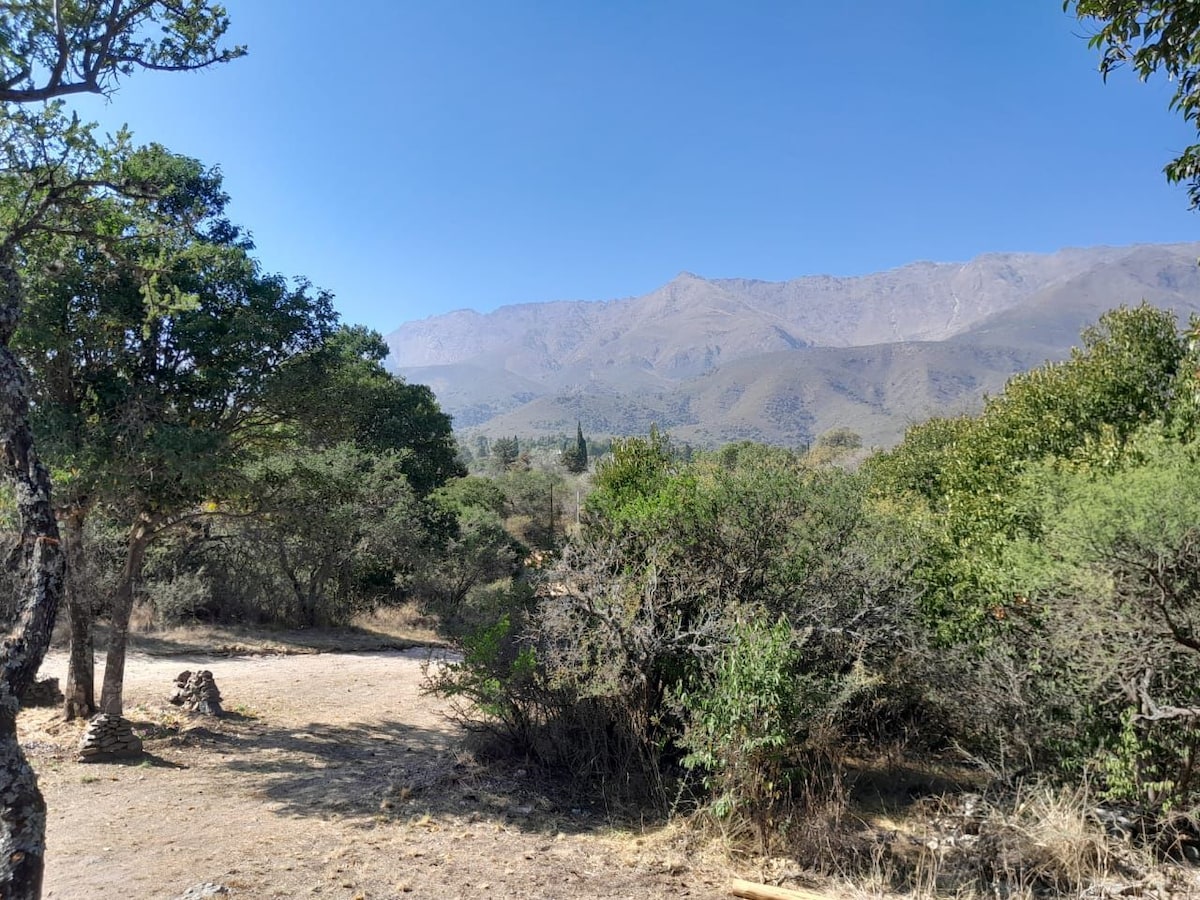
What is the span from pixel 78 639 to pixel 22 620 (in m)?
7.35

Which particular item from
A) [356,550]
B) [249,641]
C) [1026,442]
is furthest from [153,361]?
[356,550]

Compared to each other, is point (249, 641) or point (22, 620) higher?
point (22, 620)

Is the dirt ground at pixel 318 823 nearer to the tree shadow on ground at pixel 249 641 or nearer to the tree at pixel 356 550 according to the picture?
the tree shadow on ground at pixel 249 641

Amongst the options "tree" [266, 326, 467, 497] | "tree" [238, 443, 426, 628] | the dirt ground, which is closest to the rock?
the dirt ground

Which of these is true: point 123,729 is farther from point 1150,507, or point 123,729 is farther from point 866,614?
point 1150,507

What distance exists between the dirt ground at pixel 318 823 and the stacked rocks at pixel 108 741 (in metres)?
0.18

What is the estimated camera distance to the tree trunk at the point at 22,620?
2.74 meters

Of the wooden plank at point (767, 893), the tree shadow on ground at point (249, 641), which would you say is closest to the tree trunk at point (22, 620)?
the wooden plank at point (767, 893)

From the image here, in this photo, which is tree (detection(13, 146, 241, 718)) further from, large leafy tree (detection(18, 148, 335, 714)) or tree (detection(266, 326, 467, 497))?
tree (detection(266, 326, 467, 497))

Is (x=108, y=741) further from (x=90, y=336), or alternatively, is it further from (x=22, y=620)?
(x=22, y=620)

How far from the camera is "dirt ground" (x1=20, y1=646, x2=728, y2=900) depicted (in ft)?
15.9

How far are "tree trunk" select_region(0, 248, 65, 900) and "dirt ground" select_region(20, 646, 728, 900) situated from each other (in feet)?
6.77

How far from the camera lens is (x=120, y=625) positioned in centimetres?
866

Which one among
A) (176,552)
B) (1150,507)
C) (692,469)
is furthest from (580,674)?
(176,552)
